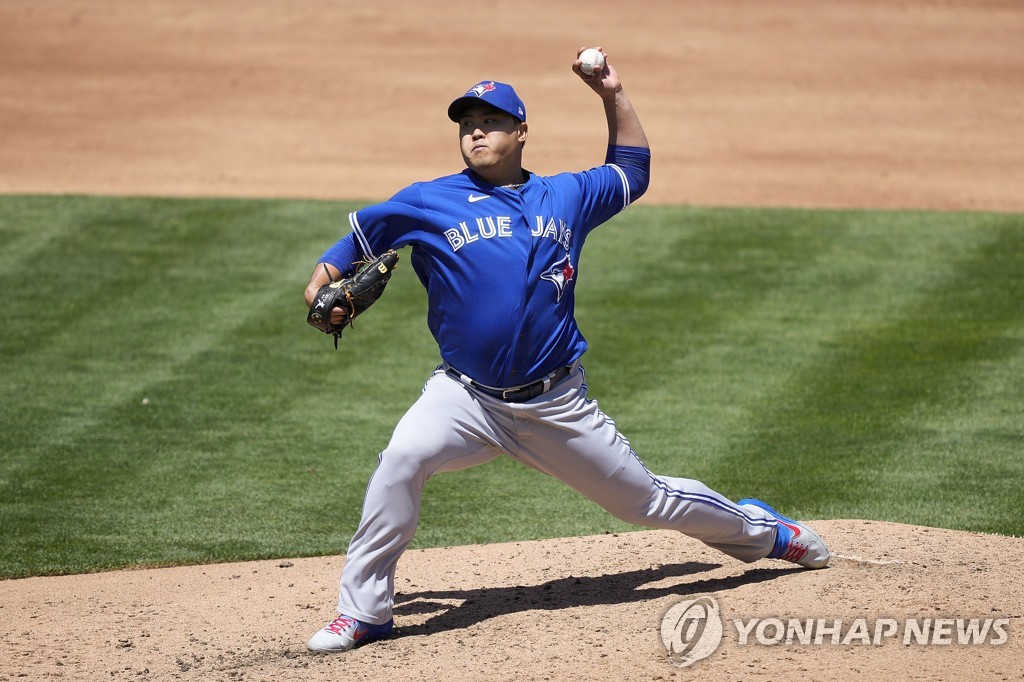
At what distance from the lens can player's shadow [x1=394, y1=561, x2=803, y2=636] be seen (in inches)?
199

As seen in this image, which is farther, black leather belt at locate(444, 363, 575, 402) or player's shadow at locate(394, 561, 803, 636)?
player's shadow at locate(394, 561, 803, 636)

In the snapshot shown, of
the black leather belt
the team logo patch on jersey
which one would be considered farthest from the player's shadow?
the team logo patch on jersey

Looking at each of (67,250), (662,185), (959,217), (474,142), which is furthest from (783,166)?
(474,142)

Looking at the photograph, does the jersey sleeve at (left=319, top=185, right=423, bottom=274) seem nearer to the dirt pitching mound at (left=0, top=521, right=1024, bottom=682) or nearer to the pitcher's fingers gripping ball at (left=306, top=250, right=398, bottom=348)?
the pitcher's fingers gripping ball at (left=306, top=250, right=398, bottom=348)

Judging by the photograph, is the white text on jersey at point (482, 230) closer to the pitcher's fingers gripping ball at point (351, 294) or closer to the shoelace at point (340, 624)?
the pitcher's fingers gripping ball at point (351, 294)

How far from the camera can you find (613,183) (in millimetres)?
5020

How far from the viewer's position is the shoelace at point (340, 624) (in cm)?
471

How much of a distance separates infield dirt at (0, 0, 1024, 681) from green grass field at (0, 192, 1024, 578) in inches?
26.9

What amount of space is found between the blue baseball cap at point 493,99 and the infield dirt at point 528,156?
180 cm

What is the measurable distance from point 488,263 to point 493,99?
57cm

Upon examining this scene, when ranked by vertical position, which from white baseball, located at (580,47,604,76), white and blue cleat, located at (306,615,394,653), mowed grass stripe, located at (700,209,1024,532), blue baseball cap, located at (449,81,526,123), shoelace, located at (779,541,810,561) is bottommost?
white and blue cleat, located at (306,615,394,653)

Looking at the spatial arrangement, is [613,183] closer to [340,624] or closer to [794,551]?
[794,551]

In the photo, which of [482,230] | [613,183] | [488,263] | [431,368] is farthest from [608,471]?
[431,368]

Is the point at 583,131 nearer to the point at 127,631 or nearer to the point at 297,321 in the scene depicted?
the point at 297,321
